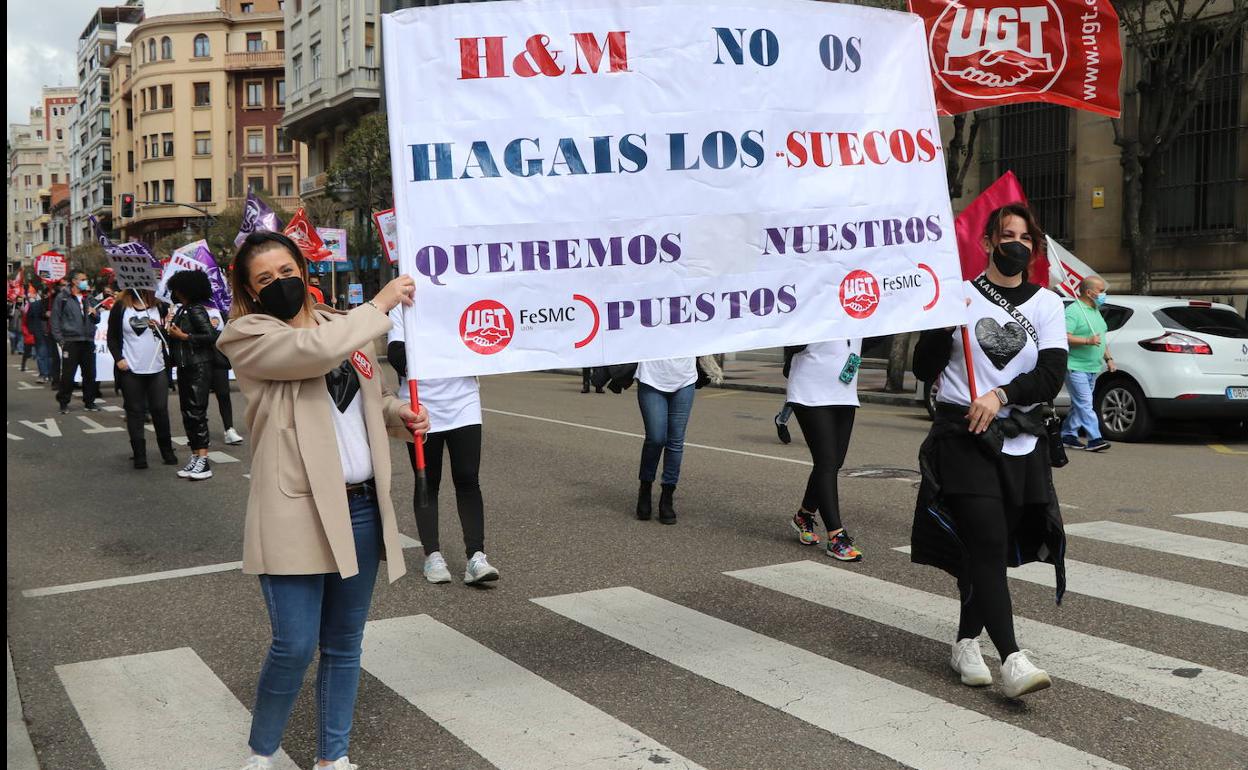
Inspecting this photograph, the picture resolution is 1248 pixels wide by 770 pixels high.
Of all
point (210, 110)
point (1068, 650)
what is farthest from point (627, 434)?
point (210, 110)

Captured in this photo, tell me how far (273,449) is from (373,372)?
0.41 meters

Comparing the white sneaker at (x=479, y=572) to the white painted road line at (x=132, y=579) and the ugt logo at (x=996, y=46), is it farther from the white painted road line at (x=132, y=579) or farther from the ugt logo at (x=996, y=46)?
the ugt logo at (x=996, y=46)

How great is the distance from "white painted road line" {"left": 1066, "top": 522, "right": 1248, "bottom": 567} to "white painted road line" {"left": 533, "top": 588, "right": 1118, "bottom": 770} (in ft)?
10.1

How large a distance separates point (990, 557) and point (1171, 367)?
941 cm

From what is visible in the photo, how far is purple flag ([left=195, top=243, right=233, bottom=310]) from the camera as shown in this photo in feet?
46.8

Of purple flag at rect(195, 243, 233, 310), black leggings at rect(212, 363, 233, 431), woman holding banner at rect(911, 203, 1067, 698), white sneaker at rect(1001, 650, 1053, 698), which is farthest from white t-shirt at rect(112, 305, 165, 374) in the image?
white sneaker at rect(1001, 650, 1053, 698)

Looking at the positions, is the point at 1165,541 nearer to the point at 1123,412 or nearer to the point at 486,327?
the point at 486,327

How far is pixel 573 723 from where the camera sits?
4.30 metres

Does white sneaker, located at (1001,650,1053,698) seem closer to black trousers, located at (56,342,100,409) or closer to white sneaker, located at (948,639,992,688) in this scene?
white sneaker, located at (948,639,992,688)

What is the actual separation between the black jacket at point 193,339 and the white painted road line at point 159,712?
6321 mm

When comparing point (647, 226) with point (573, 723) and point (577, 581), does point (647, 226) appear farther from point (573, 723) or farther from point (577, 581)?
point (577, 581)

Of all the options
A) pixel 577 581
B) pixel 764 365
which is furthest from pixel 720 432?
pixel 764 365

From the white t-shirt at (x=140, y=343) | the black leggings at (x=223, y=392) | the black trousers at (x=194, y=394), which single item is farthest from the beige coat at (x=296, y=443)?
the black leggings at (x=223, y=392)

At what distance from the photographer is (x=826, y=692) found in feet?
15.1
